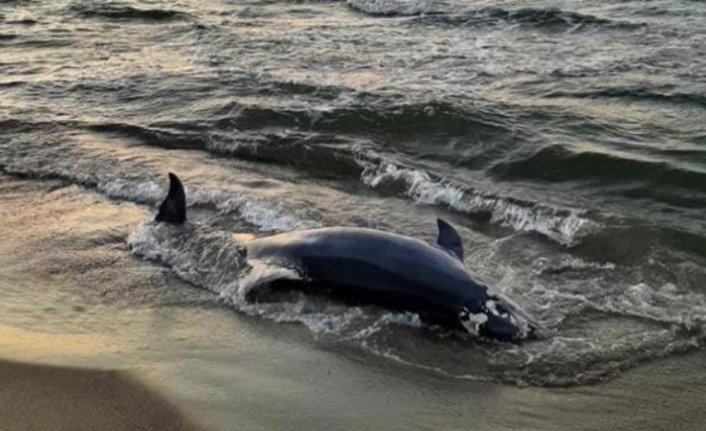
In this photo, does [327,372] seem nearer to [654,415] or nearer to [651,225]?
[654,415]

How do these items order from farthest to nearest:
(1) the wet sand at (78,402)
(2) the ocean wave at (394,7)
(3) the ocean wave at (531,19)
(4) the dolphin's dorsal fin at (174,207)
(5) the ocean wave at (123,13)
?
(5) the ocean wave at (123,13), (2) the ocean wave at (394,7), (3) the ocean wave at (531,19), (4) the dolphin's dorsal fin at (174,207), (1) the wet sand at (78,402)

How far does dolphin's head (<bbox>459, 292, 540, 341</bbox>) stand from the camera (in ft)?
18.1

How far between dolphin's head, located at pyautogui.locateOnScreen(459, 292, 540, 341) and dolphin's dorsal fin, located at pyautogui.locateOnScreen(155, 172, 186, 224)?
2.86 m

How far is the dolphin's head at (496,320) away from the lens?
5.50 metres

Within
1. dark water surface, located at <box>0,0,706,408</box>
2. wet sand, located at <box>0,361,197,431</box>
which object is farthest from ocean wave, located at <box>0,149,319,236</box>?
wet sand, located at <box>0,361,197,431</box>

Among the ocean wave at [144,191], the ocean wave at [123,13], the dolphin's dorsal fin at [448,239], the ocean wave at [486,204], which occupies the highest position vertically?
the dolphin's dorsal fin at [448,239]

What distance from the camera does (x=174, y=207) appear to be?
24.5 feet

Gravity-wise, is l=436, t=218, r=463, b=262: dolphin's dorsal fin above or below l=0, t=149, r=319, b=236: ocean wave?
above

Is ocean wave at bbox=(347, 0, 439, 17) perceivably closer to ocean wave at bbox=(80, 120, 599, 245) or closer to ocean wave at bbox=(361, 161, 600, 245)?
ocean wave at bbox=(80, 120, 599, 245)

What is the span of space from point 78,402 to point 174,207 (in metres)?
2.98

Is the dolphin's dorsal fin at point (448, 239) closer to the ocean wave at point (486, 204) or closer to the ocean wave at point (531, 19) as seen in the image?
the ocean wave at point (486, 204)

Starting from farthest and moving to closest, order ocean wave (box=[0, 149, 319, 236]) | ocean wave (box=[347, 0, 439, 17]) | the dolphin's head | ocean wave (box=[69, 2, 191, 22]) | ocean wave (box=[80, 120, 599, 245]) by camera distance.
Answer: ocean wave (box=[69, 2, 191, 22]), ocean wave (box=[347, 0, 439, 17]), ocean wave (box=[0, 149, 319, 236]), ocean wave (box=[80, 120, 599, 245]), the dolphin's head

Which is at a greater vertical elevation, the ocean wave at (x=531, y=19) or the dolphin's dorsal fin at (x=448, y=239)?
the ocean wave at (x=531, y=19)

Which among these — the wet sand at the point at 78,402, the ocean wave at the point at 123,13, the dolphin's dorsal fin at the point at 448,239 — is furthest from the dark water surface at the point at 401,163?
the ocean wave at the point at 123,13
